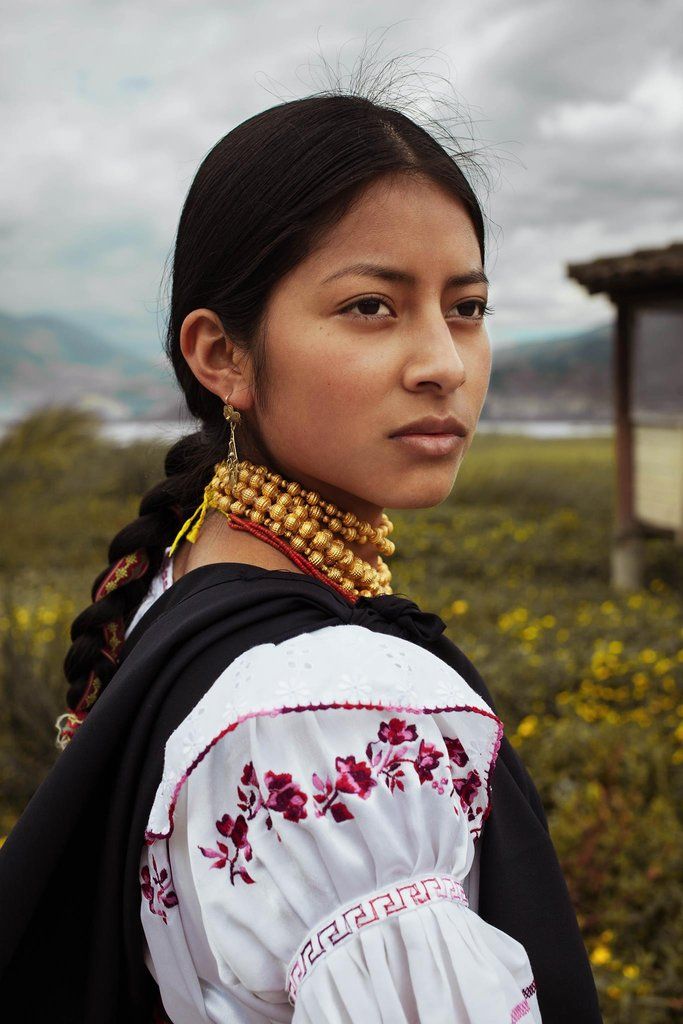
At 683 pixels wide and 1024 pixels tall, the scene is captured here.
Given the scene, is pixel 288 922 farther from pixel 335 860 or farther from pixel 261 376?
pixel 261 376

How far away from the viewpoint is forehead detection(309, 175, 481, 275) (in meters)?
1.06

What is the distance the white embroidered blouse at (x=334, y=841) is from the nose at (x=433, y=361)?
32 cm

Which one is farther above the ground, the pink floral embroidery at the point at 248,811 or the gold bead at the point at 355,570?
the gold bead at the point at 355,570

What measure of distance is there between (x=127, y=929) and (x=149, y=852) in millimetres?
121

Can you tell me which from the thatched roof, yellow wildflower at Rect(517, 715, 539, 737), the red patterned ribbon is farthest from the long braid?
the thatched roof

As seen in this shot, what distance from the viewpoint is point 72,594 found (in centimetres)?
680

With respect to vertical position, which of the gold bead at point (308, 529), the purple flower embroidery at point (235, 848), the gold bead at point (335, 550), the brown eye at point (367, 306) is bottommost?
the purple flower embroidery at point (235, 848)

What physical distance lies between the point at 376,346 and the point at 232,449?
27 centimetres

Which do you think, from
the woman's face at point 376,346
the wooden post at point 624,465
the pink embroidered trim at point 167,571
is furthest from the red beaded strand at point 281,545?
the wooden post at point 624,465

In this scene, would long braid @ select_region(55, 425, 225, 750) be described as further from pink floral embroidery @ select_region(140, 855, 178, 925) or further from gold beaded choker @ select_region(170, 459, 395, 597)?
pink floral embroidery @ select_region(140, 855, 178, 925)

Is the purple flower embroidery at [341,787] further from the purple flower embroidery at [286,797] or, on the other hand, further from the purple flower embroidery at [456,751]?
the purple flower embroidery at [456,751]

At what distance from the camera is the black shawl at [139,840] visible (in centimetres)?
103

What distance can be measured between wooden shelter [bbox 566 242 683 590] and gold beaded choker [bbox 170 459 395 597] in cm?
650

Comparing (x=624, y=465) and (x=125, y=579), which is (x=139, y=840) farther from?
(x=624, y=465)
